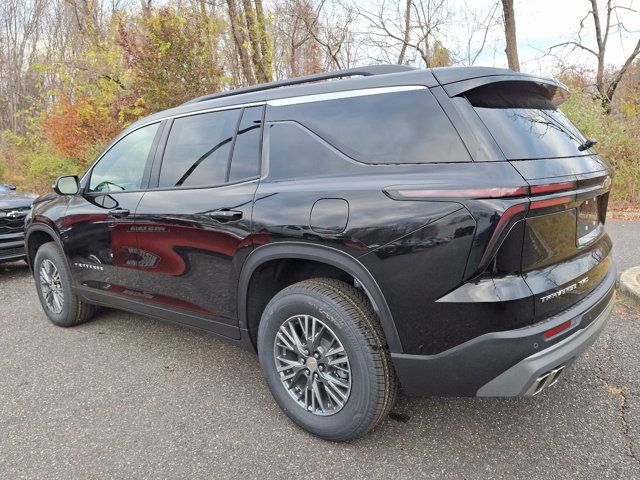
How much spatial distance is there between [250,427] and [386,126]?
1796 mm

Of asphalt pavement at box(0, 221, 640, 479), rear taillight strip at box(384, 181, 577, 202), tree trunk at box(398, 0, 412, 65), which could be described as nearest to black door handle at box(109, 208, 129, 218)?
asphalt pavement at box(0, 221, 640, 479)

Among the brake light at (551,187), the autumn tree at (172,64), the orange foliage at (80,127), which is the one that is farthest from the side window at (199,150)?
the orange foliage at (80,127)

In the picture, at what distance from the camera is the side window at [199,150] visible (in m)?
2.88

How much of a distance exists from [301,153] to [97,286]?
7.55 ft

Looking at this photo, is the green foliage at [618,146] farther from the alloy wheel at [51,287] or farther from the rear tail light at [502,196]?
the alloy wheel at [51,287]

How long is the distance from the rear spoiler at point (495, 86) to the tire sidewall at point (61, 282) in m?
3.56

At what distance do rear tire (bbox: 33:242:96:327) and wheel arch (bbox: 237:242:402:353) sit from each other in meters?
2.24

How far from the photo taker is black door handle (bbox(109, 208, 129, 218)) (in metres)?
3.35

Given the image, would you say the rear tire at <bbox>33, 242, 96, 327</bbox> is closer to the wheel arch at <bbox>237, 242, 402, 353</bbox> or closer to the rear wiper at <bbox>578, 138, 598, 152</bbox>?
the wheel arch at <bbox>237, 242, 402, 353</bbox>

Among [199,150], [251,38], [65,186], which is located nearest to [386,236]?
[199,150]

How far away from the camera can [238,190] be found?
2.66 m

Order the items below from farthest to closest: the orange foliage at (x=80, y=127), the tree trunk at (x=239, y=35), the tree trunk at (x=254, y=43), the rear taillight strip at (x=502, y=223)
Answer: the orange foliage at (x=80, y=127) < the tree trunk at (x=254, y=43) < the tree trunk at (x=239, y=35) < the rear taillight strip at (x=502, y=223)

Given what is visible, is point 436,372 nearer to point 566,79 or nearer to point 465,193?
point 465,193

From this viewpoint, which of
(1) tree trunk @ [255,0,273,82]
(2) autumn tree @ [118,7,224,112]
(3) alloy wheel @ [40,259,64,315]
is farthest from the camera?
(1) tree trunk @ [255,0,273,82]
